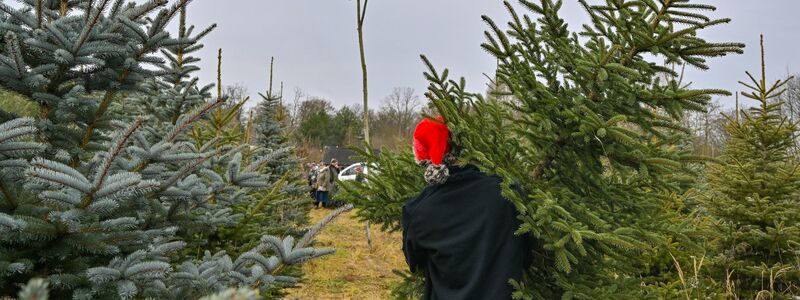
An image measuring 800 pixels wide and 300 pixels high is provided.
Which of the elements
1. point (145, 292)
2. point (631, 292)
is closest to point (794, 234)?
point (631, 292)

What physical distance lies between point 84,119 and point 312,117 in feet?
137

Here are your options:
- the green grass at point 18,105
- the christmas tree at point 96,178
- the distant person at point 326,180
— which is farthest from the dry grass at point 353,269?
the distant person at point 326,180

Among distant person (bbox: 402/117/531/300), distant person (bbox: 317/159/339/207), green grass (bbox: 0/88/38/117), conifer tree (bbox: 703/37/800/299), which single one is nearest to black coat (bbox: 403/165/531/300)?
distant person (bbox: 402/117/531/300)

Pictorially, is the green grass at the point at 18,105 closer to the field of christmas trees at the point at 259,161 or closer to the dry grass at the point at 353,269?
the field of christmas trees at the point at 259,161

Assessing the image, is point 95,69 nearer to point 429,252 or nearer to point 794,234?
point 429,252

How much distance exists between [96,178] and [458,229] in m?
1.55

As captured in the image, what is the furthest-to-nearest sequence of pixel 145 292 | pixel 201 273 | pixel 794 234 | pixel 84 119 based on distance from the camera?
pixel 794 234, pixel 84 119, pixel 201 273, pixel 145 292

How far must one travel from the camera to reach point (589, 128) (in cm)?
214

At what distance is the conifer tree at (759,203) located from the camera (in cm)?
474

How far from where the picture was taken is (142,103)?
513 cm

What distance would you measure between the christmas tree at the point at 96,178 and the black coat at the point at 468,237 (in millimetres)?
699

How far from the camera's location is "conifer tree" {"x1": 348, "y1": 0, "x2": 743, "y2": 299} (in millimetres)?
2199

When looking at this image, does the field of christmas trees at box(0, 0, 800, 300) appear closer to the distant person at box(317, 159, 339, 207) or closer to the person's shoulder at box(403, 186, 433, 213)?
the person's shoulder at box(403, 186, 433, 213)

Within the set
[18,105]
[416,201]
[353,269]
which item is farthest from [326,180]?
[18,105]
